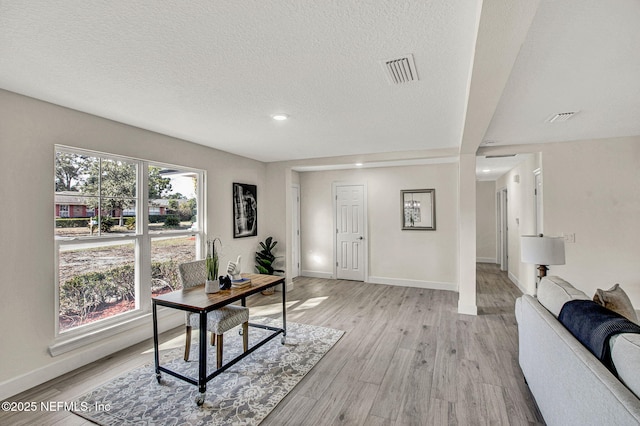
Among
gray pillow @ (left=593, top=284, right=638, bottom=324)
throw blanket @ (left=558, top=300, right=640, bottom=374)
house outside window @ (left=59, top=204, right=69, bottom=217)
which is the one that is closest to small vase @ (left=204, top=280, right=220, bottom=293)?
house outside window @ (left=59, top=204, right=69, bottom=217)

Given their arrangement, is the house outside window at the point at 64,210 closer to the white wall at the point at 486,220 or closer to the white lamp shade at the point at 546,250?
the white lamp shade at the point at 546,250

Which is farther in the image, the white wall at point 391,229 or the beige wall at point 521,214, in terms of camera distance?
the white wall at point 391,229

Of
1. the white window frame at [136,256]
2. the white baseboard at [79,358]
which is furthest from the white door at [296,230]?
the white baseboard at [79,358]

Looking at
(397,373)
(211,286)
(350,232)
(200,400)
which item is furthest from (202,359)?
(350,232)

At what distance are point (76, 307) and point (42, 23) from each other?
2.44 meters

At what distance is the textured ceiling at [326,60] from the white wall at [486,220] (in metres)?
5.17

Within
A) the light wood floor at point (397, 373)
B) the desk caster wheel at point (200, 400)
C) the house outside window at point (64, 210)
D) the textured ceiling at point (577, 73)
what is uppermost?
the textured ceiling at point (577, 73)

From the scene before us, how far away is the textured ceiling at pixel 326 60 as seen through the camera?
1415 mm

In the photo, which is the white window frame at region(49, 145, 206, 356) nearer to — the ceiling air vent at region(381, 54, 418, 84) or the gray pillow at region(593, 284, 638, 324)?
the ceiling air vent at region(381, 54, 418, 84)

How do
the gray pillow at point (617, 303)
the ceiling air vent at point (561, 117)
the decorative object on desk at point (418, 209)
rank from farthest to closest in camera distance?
the decorative object on desk at point (418, 209) → the ceiling air vent at point (561, 117) → the gray pillow at point (617, 303)

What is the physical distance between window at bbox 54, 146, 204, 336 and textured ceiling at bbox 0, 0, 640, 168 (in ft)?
1.97

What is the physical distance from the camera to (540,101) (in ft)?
8.40

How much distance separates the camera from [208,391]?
2367 millimetres

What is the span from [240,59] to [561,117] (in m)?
3.11
